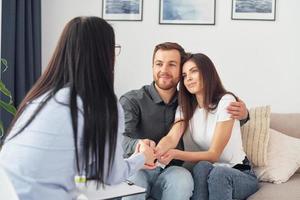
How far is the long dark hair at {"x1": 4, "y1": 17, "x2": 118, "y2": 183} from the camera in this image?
1351 mm

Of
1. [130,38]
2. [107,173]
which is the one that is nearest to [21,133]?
[107,173]

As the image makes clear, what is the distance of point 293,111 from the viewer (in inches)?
125

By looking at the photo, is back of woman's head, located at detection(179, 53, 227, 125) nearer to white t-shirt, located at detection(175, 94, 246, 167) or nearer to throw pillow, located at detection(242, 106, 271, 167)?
white t-shirt, located at detection(175, 94, 246, 167)

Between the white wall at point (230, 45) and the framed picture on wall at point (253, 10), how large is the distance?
4 centimetres

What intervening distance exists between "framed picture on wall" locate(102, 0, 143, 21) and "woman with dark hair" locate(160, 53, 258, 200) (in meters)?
1.04

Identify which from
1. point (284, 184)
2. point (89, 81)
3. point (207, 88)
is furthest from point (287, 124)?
point (89, 81)

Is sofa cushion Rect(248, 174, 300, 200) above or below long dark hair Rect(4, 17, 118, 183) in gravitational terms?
below

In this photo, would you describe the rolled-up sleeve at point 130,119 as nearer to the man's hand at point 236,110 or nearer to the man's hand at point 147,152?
the man's hand at point 147,152

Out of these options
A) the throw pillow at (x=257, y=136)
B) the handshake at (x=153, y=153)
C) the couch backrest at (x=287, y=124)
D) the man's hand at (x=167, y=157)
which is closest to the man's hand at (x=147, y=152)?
the handshake at (x=153, y=153)

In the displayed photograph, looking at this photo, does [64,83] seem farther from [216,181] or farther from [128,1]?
[128,1]

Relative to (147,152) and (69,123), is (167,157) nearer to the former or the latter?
(147,152)

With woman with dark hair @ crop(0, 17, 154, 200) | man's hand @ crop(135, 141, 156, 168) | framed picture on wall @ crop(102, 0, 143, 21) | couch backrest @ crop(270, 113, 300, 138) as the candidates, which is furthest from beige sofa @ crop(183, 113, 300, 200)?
framed picture on wall @ crop(102, 0, 143, 21)

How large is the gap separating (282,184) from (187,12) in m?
1.47

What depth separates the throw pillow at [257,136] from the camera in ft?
8.29
